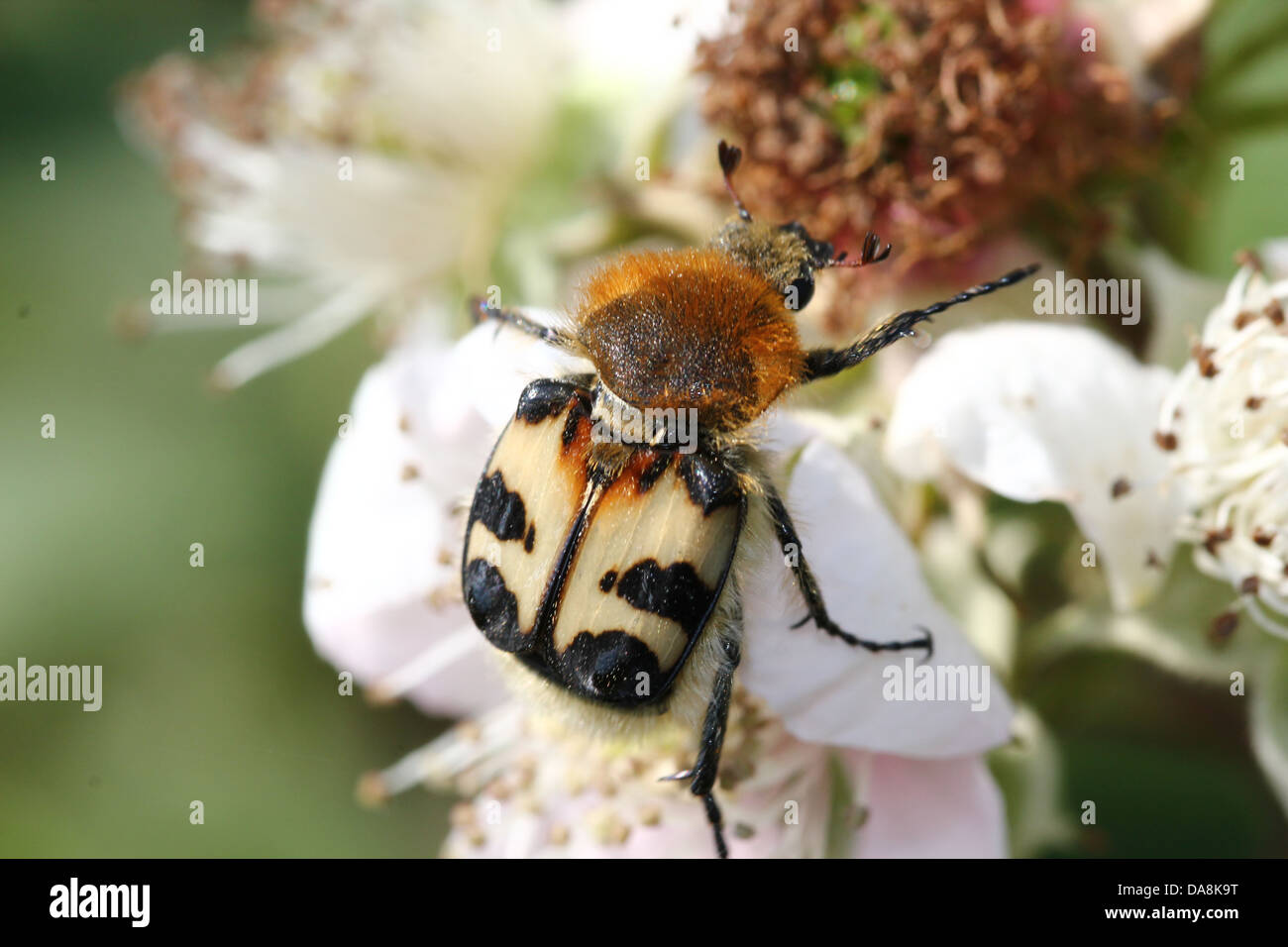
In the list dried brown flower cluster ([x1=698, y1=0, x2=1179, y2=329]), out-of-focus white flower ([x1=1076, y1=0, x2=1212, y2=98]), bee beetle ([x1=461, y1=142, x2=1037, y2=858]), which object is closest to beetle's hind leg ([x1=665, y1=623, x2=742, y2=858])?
bee beetle ([x1=461, y1=142, x2=1037, y2=858])

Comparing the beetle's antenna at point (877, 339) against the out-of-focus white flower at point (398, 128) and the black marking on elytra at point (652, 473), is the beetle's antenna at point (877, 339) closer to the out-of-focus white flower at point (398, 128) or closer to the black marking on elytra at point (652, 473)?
the black marking on elytra at point (652, 473)

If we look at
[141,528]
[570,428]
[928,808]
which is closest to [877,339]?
[570,428]

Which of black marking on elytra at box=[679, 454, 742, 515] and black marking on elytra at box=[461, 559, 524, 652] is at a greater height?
black marking on elytra at box=[679, 454, 742, 515]

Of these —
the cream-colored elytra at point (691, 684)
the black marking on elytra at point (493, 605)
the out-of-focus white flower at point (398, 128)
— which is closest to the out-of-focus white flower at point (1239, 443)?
the cream-colored elytra at point (691, 684)

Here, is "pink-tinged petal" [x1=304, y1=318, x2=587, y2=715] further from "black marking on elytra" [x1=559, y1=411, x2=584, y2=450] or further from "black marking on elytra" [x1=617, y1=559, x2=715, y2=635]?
"black marking on elytra" [x1=617, y1=559, x2=715, y2=635]

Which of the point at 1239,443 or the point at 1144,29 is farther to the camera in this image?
the point at 1144,29

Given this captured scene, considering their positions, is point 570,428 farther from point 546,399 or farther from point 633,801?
point 633,801
